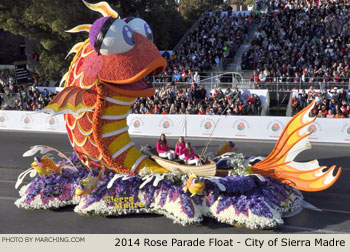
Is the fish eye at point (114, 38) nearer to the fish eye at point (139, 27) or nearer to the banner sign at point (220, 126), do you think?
the fish eye at point (139, 27)

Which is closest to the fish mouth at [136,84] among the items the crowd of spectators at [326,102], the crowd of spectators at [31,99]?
the crowd of spectators at [326,102]

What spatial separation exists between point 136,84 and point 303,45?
1757cm

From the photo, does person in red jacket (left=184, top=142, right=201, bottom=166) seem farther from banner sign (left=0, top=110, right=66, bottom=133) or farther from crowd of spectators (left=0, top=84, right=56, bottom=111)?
crowd of spectators (left=0, top=84, right=56, bottom=111)

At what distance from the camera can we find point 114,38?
1037 centimetres

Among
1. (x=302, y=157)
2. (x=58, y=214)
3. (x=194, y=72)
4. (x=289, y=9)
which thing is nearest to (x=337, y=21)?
(x=289, y=9)

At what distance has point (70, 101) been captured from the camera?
10258 millimetres

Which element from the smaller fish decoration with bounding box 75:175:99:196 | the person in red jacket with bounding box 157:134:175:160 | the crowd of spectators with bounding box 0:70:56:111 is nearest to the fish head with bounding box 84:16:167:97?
the person in red jacket with bounding box 157:134:175:160

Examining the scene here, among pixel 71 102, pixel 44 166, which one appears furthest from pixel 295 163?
pixel 44 166

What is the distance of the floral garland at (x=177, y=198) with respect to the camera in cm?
1005

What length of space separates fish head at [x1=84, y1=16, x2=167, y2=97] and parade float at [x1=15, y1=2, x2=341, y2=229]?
0.02 m

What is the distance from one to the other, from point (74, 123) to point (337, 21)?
21.9 metres

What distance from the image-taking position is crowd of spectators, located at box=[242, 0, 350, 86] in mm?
22875

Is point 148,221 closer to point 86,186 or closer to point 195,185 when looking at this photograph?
point 195,185

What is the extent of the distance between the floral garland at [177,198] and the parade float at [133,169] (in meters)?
0.02
